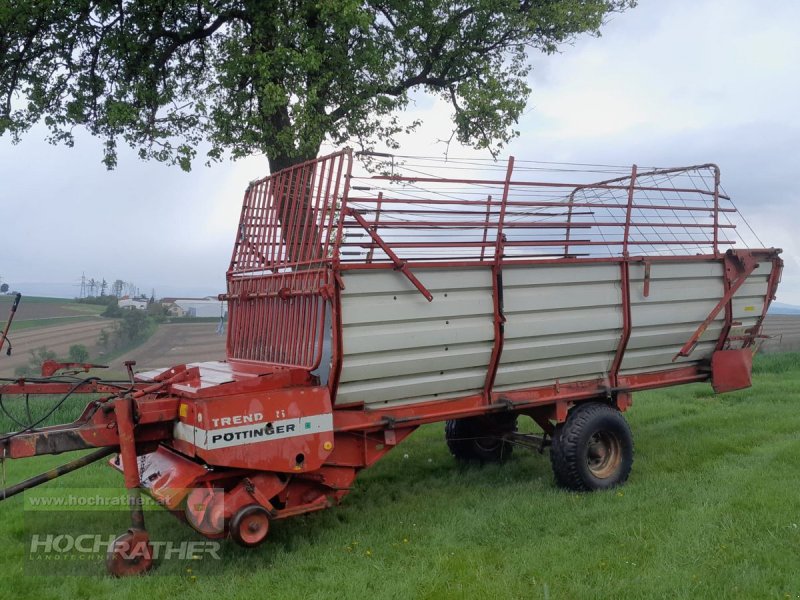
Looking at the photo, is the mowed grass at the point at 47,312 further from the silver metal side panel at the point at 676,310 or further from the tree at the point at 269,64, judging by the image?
the silver metal side panel at the point at 676,310

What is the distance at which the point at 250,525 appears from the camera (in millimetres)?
5309

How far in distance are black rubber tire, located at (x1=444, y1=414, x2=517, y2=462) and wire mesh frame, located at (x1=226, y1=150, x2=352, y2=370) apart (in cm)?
255

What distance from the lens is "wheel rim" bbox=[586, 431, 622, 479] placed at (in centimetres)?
724

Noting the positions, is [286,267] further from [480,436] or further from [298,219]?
[480,436]

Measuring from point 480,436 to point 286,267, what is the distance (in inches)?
114

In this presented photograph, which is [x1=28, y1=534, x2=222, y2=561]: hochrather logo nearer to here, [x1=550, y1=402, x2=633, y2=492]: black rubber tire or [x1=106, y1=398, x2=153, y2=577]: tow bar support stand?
[x1=106, y1=398, x2=153, y2=577]: tow bar support stand

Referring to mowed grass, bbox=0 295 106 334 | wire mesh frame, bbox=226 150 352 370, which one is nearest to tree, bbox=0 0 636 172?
wire mesh frame, bbox=226 150 352 370

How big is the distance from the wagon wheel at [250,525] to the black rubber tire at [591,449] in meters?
2.91

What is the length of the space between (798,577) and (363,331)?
332 centimetres

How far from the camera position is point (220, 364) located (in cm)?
704

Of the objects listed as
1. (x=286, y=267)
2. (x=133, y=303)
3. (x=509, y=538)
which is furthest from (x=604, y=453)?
(x=133, y=303)

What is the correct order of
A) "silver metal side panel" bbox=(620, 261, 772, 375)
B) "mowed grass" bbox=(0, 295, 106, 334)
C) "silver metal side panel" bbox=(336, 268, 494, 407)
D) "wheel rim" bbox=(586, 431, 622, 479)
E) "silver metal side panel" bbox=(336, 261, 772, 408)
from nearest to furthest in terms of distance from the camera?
1. "silver metal side panel" bbox=(336, 268, 494, 407)
2. "silver metal side panel" bbox=(336, 261, 772, 408)
3. "wheel rim" bbox=(586, 431, 622, 479)
4. "silver metal side panel" bbox=(620, 261, 772, 375)
5. "mowed grass" bbox=(0, 295, 106, 334)

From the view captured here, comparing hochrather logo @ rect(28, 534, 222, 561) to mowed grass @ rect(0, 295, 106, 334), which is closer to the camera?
hochrather logo @ rect(28, 534, 222, 561)

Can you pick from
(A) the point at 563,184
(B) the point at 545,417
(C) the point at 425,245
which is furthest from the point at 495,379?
(A) the point at 563,184
